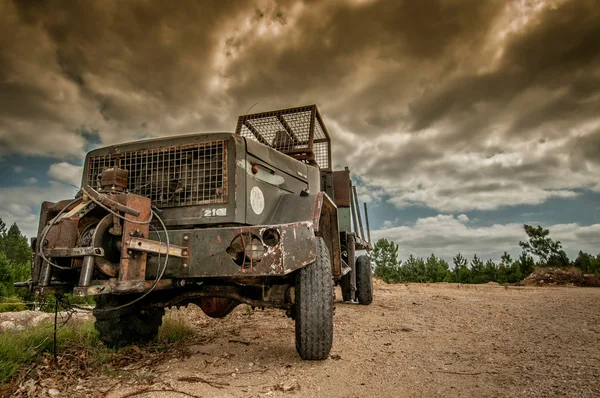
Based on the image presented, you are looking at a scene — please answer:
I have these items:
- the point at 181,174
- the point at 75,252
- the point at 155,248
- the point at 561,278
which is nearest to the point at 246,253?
the point at 155,248

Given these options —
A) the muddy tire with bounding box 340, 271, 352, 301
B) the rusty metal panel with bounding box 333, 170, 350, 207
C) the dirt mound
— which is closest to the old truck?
the rusty metal panel with bounding box 333, 170, 350, 207

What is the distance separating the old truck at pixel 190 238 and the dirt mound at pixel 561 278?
13.0 metres

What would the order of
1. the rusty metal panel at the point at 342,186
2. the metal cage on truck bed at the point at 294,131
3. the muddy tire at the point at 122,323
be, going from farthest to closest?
the rusty metal panel at the point at 342,186 → the metal cage on truck bed at the point at 294,131 → the muddy tire at the point at 122,323

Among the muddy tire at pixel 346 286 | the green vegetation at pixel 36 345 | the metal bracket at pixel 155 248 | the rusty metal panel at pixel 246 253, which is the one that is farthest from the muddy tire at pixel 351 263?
the green vegetation at pixel 36 345

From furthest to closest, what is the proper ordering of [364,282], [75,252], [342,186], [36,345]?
1. [364,282]
2. [342,186]
3. [36,345]
4. [75,252]

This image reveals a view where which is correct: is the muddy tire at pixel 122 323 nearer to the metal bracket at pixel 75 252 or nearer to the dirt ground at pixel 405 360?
the dirt ground at pixel 405 360

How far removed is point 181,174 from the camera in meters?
3.37

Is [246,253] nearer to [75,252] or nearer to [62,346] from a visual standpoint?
[75,252]

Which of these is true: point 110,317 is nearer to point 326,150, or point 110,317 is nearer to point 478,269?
point 326,150

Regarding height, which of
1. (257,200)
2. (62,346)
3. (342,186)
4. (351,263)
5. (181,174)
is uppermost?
(342,186)

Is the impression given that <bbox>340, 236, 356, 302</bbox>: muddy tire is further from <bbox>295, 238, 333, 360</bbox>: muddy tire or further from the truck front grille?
the truck front grille

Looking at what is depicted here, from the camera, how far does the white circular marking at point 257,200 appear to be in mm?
3375

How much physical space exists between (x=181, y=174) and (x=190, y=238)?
2.31 feet

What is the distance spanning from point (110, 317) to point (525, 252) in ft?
66.7
